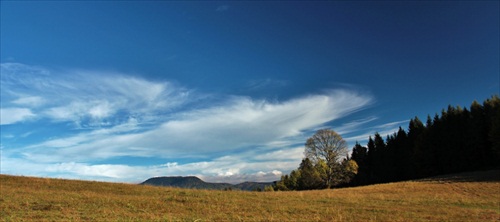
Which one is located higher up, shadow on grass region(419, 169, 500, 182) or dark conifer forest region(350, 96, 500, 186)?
dark conifer forest region(350, 96, 500, 186)

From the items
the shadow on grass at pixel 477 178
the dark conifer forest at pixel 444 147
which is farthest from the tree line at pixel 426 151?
the shadow on grass at pixel 477 178

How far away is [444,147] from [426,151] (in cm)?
401

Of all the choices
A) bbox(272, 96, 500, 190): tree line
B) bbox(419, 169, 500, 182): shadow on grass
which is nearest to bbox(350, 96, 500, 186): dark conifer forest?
bbox(272, 96, 500, 190): tree line

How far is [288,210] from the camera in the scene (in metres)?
19.3

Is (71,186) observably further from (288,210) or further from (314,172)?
(314,172)

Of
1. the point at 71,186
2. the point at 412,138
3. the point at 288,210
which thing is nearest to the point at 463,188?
the point at 288,210

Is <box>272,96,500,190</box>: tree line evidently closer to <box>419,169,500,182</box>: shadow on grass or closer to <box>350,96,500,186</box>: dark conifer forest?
<box>350,96,500,186</box>: dark conifer forest

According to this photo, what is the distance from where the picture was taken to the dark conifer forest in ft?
214

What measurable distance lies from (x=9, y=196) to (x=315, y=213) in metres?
20.9

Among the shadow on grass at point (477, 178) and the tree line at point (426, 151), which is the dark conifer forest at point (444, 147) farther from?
the shadow on grass at point (477, 178)

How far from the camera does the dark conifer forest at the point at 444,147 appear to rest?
65.2 meters

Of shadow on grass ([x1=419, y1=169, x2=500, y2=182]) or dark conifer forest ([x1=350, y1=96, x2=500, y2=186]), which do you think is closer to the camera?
Result: shadow on grass ([x1=419, y1=169, x2=500, y2=182])

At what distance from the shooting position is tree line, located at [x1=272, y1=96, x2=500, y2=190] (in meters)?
63.1

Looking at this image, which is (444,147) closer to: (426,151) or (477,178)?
(426,151)
